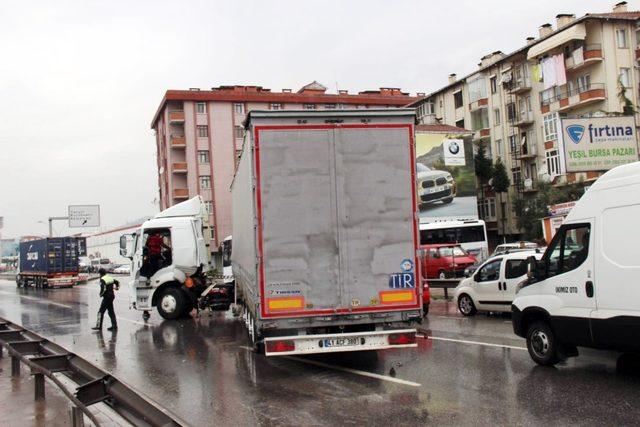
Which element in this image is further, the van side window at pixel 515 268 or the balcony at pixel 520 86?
the balcony at pixel 520 86

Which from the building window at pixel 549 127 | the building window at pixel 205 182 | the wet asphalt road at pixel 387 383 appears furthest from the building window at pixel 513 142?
the wet asphalt road at pixel 387 383

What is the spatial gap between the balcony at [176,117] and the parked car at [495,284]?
172 feet

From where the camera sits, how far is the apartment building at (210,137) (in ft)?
208

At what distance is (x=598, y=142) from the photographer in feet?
85.8

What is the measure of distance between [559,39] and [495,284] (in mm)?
34412

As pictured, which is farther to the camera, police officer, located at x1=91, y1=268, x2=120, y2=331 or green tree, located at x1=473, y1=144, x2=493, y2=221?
green tree, located at x1=473, y1=144, x2=493, y2=221

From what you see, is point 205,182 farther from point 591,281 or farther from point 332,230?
point 591,281

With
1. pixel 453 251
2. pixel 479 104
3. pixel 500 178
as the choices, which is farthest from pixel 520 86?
pixel 453 251

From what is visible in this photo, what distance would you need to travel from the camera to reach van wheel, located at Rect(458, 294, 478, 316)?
50.7 feet

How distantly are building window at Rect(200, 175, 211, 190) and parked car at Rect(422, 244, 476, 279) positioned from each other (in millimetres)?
37958

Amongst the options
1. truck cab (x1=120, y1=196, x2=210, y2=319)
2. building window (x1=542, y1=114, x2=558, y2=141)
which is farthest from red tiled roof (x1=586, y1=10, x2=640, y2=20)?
truck cab (x1=120, y1=196, x2=210, y2=319)

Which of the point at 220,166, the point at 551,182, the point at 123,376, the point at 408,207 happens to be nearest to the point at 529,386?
the point at 408,207

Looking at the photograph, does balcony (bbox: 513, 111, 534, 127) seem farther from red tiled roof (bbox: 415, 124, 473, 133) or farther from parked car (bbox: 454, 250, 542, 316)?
parked car (bbox: 454, 250, 542, 316)

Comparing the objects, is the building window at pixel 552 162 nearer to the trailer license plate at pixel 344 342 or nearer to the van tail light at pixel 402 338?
the van tail light at pixel 402 338
